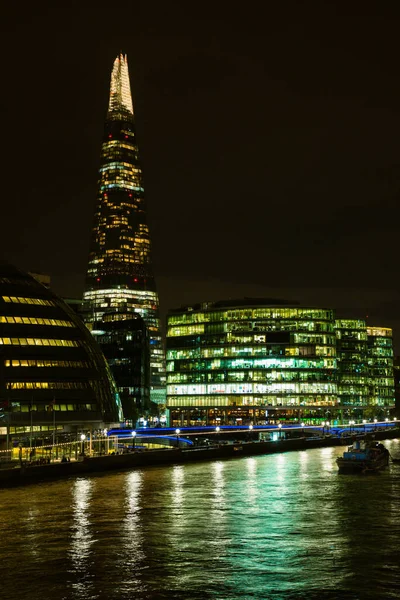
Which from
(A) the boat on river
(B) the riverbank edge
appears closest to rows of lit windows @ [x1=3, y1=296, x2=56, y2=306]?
(B) the riverbank edge

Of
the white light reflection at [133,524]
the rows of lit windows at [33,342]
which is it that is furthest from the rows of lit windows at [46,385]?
the white light reflection at [133,524]

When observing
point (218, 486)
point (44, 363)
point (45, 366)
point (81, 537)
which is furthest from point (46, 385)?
point (81, 537)

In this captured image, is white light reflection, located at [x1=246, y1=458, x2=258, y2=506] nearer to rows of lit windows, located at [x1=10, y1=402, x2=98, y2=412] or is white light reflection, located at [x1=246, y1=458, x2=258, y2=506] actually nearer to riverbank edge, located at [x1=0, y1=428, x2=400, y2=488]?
riverbank edge, located at [x1=0, y1=428, x2=400, y2=488]

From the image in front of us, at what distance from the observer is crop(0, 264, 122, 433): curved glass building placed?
129 meters

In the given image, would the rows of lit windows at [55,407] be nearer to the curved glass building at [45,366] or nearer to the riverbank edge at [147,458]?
the curved glass building at [45,366]

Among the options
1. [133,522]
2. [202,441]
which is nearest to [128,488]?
[133,522]

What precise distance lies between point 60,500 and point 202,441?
103m

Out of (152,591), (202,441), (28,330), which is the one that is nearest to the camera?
(152,591)

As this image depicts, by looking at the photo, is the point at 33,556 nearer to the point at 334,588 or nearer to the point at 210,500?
the point at 334,588

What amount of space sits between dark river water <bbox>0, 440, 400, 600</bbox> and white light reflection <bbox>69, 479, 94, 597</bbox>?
0.08 meters

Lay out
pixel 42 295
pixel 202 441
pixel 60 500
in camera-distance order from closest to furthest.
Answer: pixel 60 500 < pixel 42 295 < pixel 202 441

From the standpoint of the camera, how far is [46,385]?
131625 mm

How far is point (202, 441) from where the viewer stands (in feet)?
598

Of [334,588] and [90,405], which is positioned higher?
[90,405]
